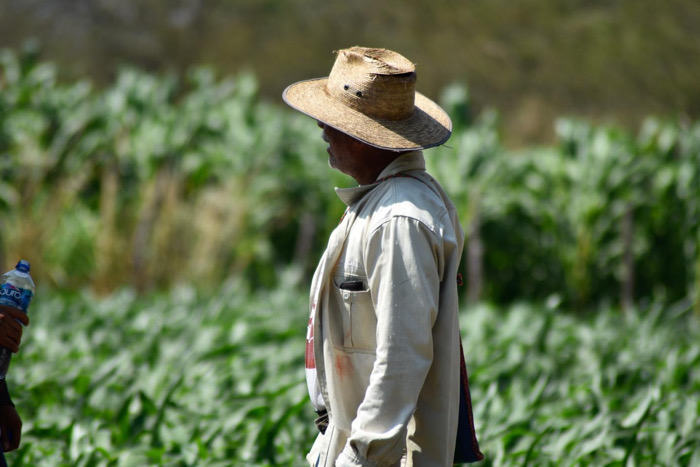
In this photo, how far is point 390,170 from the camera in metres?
2.41

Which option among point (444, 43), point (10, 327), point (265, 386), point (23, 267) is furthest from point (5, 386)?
point (444, 43)

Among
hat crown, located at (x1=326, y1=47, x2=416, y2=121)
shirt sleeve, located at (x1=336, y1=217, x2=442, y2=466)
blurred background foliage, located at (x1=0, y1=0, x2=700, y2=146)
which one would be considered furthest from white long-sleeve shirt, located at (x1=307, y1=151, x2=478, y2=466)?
blurred background foliage, located at (x1=0, y1=0, x2=700, y2=146)

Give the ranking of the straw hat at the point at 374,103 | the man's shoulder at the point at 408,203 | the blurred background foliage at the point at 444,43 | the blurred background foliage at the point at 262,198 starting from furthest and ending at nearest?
the blurred background foliage at the point at 444,43 < the blurred background foliage at the point at 262,198 < the straw hat at the point at 374,103 < the man's shoulder at the point at 408,203

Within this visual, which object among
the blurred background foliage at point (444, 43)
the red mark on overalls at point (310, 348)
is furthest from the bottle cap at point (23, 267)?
the blurred background foliage at point (444, 43)

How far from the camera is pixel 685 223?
7.91 metres

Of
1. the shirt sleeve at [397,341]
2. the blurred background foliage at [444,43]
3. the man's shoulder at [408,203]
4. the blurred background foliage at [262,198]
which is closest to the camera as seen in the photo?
the shirt sleeve at [397,341]

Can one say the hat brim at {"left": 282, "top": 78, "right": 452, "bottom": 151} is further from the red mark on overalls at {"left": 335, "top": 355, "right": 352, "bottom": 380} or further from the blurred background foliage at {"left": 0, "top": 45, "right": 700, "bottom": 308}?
the blurred background foliage at {"left": 0, "top": 45, "right": 700, "bottom": 308}

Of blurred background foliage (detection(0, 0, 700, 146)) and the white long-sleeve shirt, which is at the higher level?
blurred background foliage (detection(0, 0, 700, 146))

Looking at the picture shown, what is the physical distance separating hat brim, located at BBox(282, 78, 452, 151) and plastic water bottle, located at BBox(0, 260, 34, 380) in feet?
2.98

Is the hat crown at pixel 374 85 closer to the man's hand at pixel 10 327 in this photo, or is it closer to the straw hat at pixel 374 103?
the straw hat at pixel 374 103

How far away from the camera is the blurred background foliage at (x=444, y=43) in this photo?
52.6 feet

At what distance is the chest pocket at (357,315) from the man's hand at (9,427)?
1039 millimetres

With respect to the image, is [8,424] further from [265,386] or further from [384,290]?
[265,386]

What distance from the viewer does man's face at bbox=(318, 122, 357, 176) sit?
2420mm
